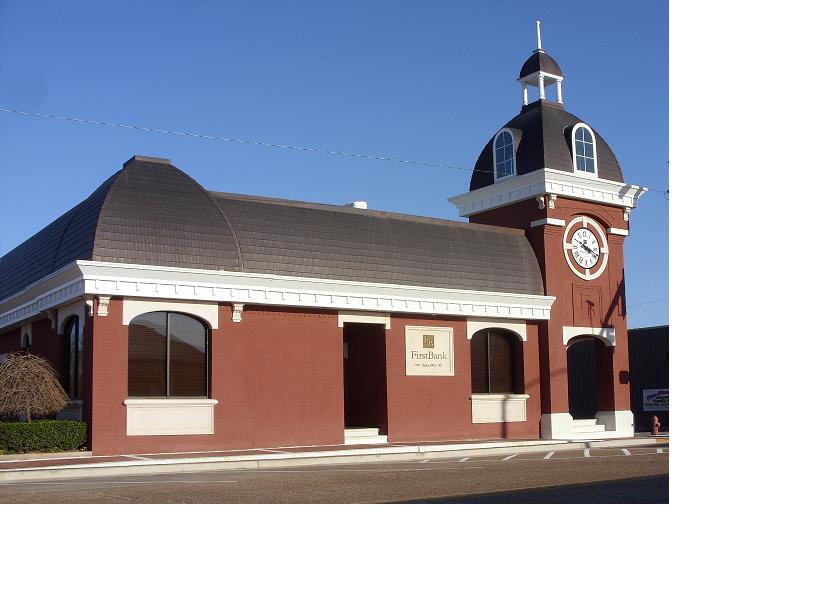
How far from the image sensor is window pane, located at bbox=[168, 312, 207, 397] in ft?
74.1

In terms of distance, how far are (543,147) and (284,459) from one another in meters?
14.8

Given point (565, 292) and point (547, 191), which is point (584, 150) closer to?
point (547, 191)

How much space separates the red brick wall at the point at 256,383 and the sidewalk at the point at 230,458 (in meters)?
0.50

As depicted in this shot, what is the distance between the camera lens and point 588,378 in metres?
40.2

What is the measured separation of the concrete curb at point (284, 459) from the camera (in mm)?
17594

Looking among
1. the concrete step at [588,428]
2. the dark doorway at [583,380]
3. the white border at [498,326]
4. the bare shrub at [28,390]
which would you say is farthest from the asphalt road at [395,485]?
the dark doorway at [583,380]

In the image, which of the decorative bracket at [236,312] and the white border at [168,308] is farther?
the decorative bracket at [236,312]

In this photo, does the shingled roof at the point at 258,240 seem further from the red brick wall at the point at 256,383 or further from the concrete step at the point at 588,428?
the concrete step at the point at 588,428

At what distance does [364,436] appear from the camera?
84.5 ft

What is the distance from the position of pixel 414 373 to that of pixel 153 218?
27.7ft

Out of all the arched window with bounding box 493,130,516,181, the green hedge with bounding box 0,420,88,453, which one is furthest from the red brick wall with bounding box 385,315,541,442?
the green hedge with bounding box 0,420,88,453

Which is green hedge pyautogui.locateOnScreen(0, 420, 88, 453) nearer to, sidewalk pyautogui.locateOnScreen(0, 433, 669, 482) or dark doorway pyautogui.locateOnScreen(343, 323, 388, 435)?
sidewalk pyautogui.locateOnScreen(0, 433, 669, 482)
